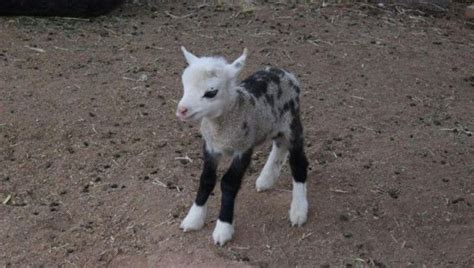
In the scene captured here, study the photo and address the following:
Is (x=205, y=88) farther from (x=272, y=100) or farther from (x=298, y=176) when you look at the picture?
(x=298, y=176)

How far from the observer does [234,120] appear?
3.89 meters

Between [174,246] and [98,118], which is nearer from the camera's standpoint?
[174,246]

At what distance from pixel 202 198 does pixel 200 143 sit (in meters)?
1.20

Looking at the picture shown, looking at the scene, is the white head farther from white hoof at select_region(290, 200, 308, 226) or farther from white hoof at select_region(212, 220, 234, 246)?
white hoof at select_region(290, 200, 308, 226)

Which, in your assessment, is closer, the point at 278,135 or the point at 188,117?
the point at 188,117

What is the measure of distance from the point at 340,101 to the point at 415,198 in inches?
63.7

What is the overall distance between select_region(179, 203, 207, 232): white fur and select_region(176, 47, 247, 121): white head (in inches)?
24.9

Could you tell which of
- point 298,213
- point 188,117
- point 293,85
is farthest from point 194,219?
point 293,85

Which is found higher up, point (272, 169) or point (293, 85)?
point (293, 85)

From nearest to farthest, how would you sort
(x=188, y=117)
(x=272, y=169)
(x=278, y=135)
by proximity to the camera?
(x=188, y=117) → (x=278, y=135) → (x=272, y=169)

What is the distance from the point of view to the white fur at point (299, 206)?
14.0 ft

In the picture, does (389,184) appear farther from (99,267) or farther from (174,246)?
(99,267)

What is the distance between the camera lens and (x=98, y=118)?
554cm

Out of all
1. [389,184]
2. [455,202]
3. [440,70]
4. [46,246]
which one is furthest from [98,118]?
[440,70]
